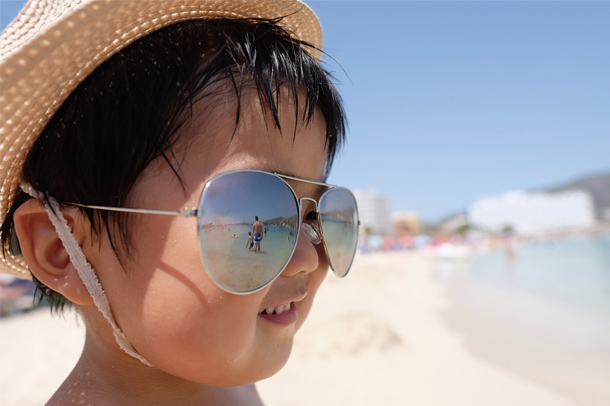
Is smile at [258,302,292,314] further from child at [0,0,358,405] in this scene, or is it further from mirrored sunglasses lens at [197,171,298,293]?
mirrored sunglasses lens at [197,171,298,293]

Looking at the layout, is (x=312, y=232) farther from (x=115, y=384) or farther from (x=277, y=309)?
(x=115, y=384)

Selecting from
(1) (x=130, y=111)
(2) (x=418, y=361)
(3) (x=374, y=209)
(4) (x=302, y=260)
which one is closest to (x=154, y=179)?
(1) (x=130, y=111)

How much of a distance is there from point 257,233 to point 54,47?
1.90 feet

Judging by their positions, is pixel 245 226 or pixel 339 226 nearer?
pixel 245 226

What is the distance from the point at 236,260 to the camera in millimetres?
950

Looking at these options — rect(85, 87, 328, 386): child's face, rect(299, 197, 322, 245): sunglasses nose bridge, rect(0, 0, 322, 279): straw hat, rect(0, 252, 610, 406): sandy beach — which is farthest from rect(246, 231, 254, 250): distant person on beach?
rect(0, 252, 610, 406): sandy beach

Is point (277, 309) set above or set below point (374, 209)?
below

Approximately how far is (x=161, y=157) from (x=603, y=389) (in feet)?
18.0

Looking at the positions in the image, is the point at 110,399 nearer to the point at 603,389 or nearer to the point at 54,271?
the point at 54,271

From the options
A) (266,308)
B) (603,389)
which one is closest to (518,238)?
(603,389)

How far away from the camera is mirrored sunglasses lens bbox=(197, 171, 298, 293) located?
0.92 m

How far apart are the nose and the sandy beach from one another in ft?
7.13

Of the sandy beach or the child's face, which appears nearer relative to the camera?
the child's face

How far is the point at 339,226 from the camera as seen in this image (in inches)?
54.4
